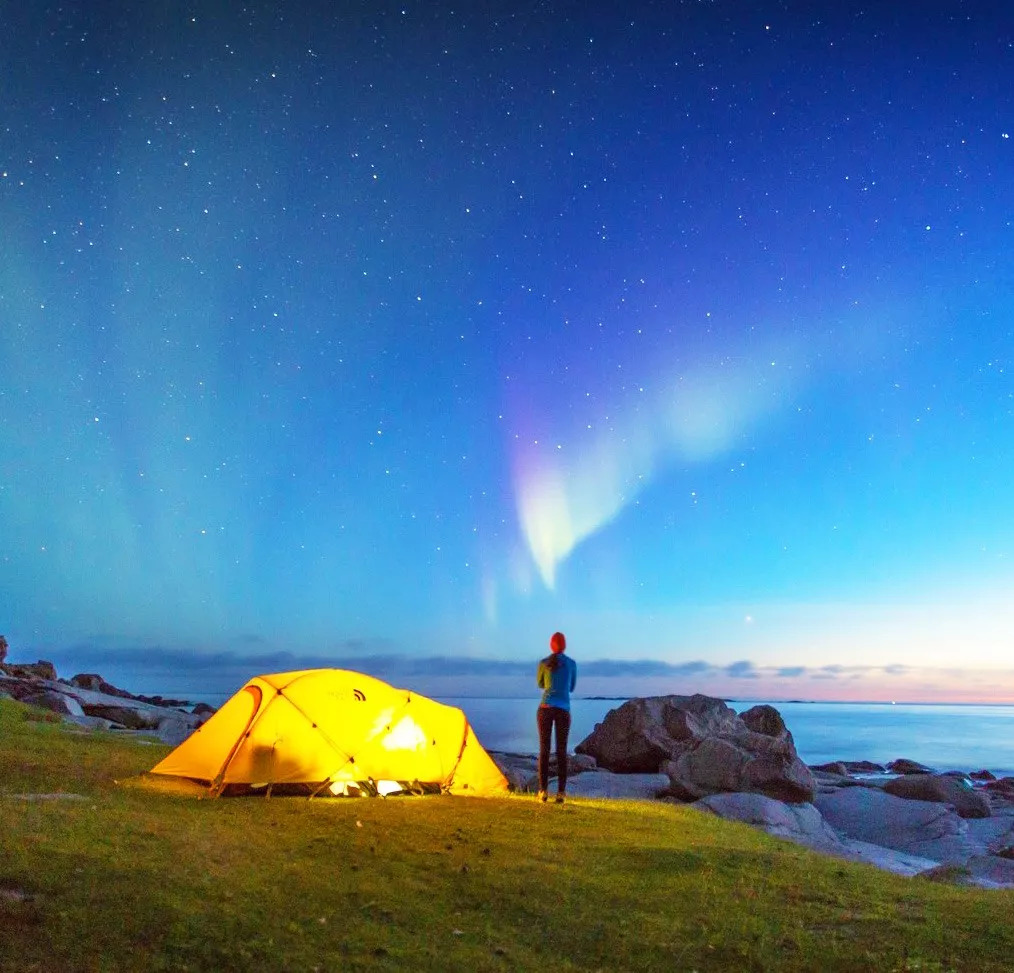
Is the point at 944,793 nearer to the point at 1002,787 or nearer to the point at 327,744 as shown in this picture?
the point at 1002,787

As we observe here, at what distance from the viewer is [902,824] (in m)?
22.5

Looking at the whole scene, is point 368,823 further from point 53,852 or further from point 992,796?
point 992,796

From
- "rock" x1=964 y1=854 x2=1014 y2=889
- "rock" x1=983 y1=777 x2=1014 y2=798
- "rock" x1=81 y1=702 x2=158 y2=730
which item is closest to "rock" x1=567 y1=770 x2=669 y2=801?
"rock" x1=964 y1=854 x2=1014 y2=889

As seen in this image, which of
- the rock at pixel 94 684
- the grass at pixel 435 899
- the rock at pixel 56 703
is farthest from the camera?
the rock at pixel 94 684

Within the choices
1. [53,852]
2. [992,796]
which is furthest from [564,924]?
[992,796]

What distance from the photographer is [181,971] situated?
19.5ft

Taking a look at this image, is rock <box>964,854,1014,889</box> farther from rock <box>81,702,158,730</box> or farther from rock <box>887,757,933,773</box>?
rock <box>887,757,933,773</box>

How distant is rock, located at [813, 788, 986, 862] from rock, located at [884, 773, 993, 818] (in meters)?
2.02

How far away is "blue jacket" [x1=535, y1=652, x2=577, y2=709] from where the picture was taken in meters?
15.5

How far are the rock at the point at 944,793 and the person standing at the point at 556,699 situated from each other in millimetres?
15487

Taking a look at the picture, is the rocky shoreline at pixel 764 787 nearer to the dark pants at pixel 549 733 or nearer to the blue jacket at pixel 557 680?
the dark pants at pixel 549 733

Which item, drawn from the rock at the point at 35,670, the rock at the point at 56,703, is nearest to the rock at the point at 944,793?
the rock at the point at 56,703

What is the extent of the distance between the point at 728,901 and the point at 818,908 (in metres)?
0.88

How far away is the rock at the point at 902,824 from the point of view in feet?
68.5
